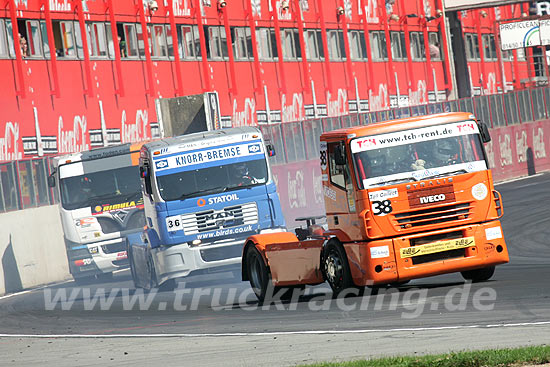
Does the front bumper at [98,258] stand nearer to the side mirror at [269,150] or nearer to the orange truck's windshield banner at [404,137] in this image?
the side mirror at [269,150]

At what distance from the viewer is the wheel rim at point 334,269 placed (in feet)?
46.7

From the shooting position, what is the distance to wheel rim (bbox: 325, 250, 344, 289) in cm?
1423

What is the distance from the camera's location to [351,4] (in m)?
53.7

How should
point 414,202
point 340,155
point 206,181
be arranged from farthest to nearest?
point 206,181, point 340,155, point 414,202

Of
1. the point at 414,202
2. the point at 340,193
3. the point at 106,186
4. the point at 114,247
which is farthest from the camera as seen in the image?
the point at 114,247

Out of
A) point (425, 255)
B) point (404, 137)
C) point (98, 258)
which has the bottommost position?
point (98, 258)

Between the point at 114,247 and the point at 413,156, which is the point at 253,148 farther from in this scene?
the point at 114,247

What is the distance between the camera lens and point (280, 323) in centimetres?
1297

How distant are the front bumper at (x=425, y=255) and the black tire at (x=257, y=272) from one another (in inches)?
72.1

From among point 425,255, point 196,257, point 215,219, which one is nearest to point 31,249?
point 196,257

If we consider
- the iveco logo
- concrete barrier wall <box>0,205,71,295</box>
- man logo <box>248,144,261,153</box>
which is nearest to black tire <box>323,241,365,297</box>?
the iveco logo

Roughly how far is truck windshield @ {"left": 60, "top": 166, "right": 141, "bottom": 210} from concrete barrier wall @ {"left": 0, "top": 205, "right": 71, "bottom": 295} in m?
1.70

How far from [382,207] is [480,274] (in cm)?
206

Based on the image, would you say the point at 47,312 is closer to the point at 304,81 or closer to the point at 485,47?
the point at 304,81
